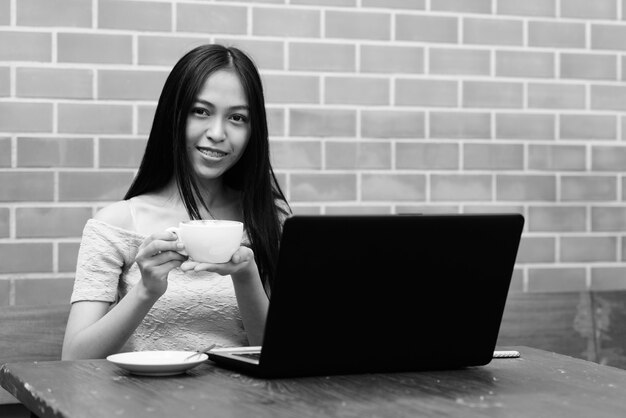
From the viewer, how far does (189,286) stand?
2.18m

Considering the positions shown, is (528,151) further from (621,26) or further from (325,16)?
(325,16)

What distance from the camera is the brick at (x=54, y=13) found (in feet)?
8.56

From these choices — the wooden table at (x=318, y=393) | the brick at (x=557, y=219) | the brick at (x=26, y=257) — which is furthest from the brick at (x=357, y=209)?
the wooden table at (x=318, y=393)

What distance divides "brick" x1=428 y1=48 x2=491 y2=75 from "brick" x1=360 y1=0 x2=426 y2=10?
0.13 metres

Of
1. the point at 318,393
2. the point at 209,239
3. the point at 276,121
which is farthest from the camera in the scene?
the point at 276,121

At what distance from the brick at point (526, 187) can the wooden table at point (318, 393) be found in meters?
1.49

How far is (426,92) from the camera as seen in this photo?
2.95 meters

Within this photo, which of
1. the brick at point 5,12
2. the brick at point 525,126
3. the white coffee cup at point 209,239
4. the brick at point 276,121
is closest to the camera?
the white coffee cup at point 209,239

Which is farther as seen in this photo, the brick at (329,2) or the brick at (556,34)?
the brick at (556,34)

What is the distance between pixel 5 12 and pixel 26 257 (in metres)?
0.64

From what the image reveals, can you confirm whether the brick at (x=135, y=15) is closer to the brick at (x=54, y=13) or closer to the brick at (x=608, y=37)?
the brick at (x=54, y=13)

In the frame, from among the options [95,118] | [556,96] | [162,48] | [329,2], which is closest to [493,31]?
[556,96]

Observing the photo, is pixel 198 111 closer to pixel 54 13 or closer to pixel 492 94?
pixel 54 13

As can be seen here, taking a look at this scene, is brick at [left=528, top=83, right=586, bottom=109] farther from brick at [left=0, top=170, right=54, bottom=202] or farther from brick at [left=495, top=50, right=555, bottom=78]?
brick at [left=0, top=170, right=54, bottom=202]
